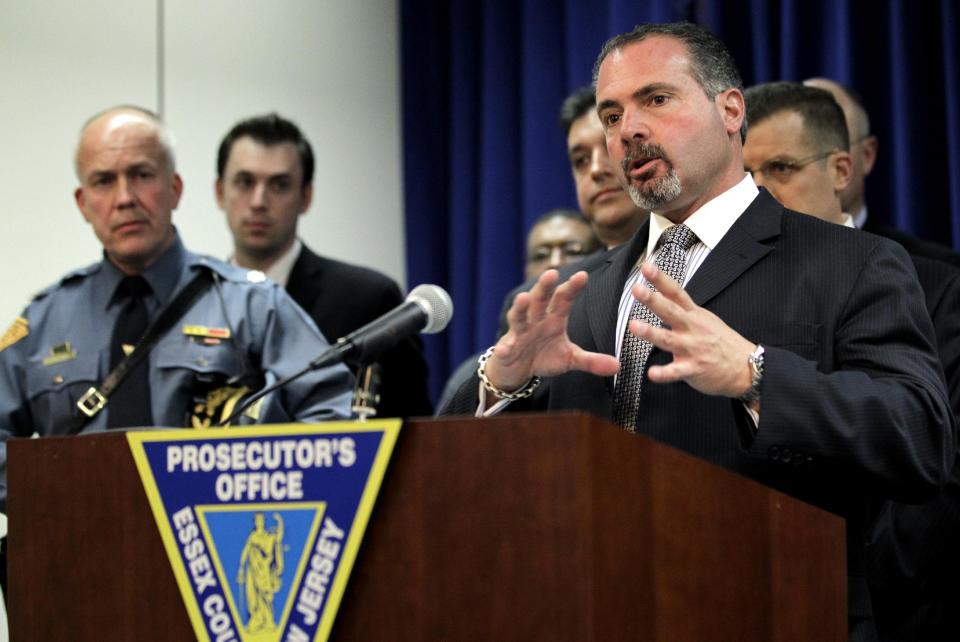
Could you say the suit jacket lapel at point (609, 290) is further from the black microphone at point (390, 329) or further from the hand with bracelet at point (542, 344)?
the black microphone at point (390, 329)

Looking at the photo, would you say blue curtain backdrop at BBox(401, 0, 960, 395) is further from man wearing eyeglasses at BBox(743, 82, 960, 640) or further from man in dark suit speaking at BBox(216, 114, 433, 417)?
man in dark suit speaking at BBox(216, 114, 433, 417)

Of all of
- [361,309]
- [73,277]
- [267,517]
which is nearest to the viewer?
[267,517]

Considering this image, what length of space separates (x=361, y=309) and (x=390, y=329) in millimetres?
2073

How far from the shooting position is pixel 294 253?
12.9 ft

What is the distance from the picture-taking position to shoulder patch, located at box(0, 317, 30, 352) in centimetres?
302

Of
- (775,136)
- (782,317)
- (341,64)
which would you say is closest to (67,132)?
(341,64)

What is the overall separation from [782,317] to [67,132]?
11.0 ft

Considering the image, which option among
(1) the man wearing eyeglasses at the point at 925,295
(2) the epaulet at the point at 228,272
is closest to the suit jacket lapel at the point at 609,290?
(1) the man wearing eyeglasses at the point at 925,295

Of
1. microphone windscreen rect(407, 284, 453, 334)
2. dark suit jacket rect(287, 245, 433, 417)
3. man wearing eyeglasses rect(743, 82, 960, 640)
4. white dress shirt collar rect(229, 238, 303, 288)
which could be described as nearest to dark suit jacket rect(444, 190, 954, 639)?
microphone windscreen rect(407, 284, 453, 334)

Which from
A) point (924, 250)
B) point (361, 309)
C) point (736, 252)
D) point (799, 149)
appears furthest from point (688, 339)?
point (361, 309)

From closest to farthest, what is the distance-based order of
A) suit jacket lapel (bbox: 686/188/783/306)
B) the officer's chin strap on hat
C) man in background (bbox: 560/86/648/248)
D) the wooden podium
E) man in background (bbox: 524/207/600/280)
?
the wooden podium → suit jacket lapel (bbox: 686/188/783/306) → the officer's chin strap on hat → man in background (bbox: 560/86/648/248) → man in background (bbox: 524/207/600/280)

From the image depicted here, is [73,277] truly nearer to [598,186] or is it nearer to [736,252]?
[598,186]

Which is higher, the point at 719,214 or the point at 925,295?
the point at 719,214

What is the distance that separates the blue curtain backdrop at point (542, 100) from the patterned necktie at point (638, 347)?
1826 millimetres
